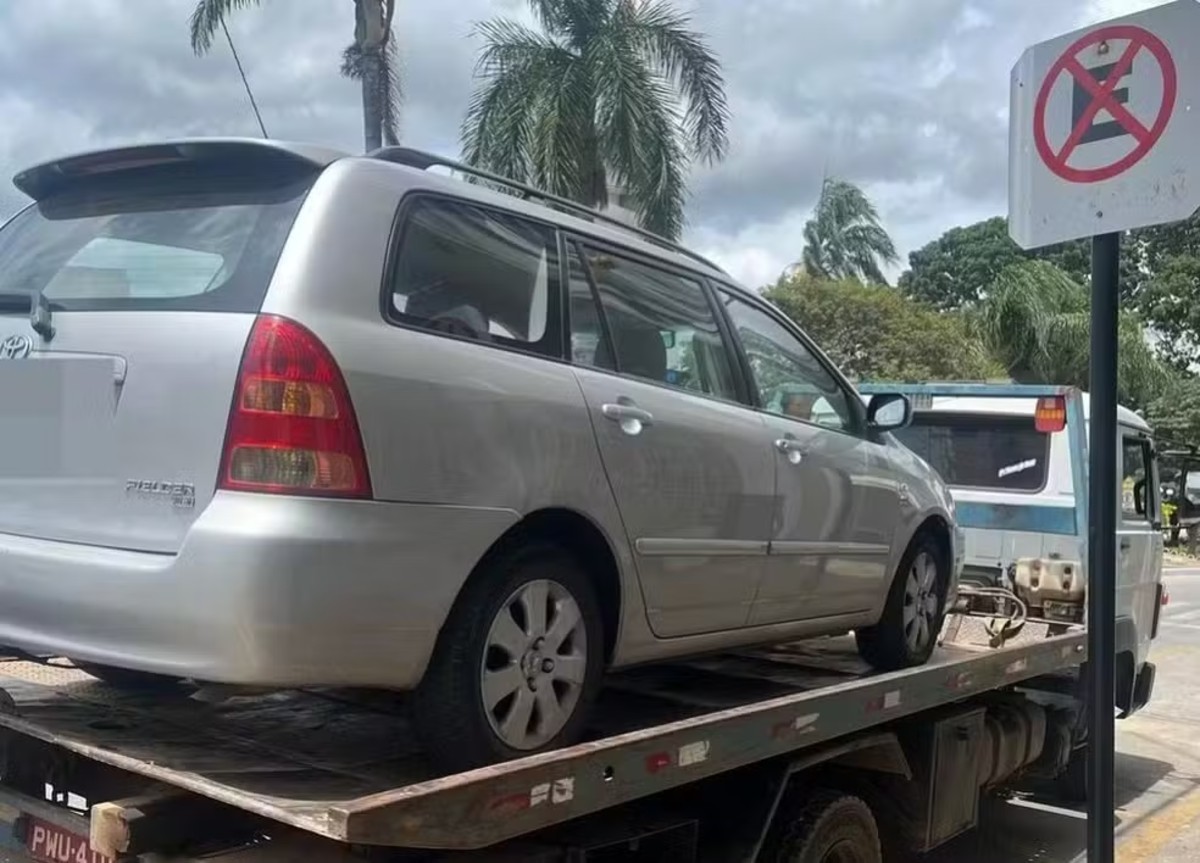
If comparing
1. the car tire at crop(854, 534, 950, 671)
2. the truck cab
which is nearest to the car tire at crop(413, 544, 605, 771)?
the car tire at crop(854, 534, 950, 671)

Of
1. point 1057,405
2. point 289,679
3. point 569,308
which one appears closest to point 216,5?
point 1057,405

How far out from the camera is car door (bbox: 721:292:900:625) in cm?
425

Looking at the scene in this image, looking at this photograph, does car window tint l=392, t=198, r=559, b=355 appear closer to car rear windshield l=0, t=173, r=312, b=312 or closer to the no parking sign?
car rear windshield l=0, t=173, r=312, b=312

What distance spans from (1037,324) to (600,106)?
43.1 ft

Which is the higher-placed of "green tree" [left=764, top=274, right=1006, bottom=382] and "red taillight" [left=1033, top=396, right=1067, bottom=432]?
"green tree" [left=764, top=274, right=1006, bottom=382]

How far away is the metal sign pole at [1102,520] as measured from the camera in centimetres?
311

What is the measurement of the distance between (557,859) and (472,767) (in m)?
0.36

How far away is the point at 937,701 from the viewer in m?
4.70

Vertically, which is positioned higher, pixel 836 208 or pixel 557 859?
pixel 836 208

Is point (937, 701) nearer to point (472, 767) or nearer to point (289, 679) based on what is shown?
point (472, 767)

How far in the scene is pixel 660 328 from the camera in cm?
391

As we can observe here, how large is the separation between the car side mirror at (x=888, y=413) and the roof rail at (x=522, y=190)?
3.56 feet

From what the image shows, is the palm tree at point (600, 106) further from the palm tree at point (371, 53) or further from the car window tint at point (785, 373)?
the car window tint at point (785, 373)

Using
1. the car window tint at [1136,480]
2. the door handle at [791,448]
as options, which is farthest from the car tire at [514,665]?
the car window tint at [1136,480]
